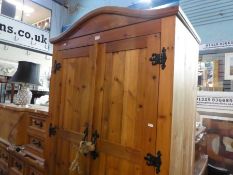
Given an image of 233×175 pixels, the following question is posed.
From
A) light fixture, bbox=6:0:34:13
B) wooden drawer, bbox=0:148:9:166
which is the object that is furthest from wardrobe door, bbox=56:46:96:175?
light fixture, bbox=6:0:34:13

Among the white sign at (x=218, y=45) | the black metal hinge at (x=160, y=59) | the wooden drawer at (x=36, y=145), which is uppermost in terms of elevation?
the white sign at (x=218, y=45)

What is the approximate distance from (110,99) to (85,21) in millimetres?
735

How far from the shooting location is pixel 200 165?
101 inches

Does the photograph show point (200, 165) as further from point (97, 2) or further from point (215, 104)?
point (97, 2)

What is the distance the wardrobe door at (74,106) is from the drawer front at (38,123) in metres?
0.43

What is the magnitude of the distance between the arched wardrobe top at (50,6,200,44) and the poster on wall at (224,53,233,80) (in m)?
2.22

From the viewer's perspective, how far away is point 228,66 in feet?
11.3

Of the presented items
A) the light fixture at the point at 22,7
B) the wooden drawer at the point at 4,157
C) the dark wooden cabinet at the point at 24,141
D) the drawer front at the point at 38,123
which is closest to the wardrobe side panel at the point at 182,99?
the dark wooden cabinet at the point at 24,141

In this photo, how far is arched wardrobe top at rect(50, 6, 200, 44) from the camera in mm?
1249

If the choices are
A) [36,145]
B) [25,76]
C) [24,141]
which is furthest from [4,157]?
[25,76]

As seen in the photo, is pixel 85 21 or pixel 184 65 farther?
pixel 85 21

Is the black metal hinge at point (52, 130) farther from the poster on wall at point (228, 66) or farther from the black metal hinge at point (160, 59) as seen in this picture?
the poster on wall at point (228, 66)

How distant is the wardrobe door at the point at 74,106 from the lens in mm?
1659

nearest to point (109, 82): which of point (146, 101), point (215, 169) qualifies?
point (146, 101)
